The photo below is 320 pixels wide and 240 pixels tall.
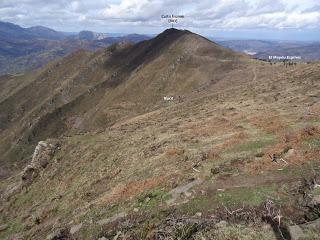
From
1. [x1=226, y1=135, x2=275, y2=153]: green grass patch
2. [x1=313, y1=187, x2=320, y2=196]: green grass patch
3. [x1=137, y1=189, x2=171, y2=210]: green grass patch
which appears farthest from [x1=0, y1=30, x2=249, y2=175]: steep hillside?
[x1=313, y1=187, x2=320, y2=196]: green grass patch

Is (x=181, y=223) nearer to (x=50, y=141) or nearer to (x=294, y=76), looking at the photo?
(x=50, y=141)

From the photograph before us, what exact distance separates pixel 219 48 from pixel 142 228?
137777 mm

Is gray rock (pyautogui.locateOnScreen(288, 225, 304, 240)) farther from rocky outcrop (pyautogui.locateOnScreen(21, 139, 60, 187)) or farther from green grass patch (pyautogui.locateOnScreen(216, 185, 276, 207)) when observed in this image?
rocky outcrop (pyautogui.locateOnScreen(21, 139, 60, 187))

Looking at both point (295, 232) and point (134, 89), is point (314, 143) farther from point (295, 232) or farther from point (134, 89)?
point (134, 89)

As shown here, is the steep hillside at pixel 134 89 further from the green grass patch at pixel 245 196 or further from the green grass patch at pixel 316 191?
the green grass patch at pixel 316 191

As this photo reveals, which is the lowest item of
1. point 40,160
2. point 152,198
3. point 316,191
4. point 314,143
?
point 40,160

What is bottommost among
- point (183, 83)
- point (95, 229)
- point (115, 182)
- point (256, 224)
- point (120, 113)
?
point (120, 113)

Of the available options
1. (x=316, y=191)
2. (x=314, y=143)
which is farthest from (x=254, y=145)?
(x=316, y=191)

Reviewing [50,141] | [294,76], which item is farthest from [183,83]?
[50,141]

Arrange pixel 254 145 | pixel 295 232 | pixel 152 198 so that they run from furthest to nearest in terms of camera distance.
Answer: pixel 254 145, pixel 152 198, pixel 295 232

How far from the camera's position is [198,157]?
106 ft

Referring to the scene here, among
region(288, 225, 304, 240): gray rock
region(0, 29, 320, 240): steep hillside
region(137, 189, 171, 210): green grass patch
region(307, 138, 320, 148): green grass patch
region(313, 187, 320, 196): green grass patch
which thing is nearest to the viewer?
region(288, 225, 304, 240): gray rock

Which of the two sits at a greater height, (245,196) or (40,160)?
(245,196)

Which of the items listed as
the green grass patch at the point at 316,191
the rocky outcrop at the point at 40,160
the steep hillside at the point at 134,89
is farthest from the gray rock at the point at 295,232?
the steep hillside at the point at 134,89
